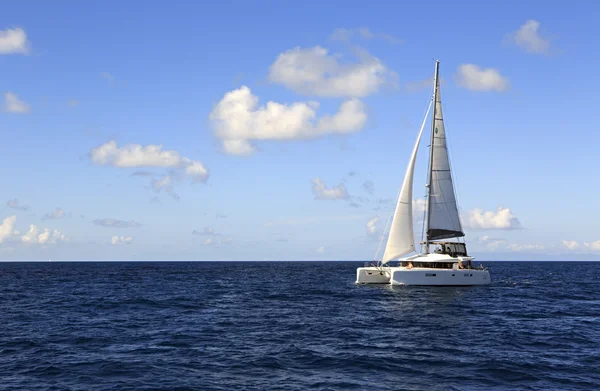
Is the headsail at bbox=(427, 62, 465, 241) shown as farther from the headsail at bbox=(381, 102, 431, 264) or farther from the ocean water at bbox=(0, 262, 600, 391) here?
A: the ocean water at bbox=(0, 262, 600, 391)

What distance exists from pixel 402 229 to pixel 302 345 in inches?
1340

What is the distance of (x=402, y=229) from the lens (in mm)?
60219

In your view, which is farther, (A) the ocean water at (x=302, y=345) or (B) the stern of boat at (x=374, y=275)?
(B) the stern of boat at (x=374, y=275)

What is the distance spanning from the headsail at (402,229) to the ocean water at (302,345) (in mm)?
10830

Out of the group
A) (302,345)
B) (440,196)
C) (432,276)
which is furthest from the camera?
(440,196)

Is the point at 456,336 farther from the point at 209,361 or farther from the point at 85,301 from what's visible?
the point at 85,301

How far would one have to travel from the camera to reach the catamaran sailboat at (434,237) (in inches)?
2237

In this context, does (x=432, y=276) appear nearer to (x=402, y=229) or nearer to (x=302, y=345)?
(x=402, y=229)

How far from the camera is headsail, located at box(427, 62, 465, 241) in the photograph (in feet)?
206

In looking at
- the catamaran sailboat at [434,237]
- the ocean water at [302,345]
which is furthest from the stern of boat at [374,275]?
the ocean water at [302,345]

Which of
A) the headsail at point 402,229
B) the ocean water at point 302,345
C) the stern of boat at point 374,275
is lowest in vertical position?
the ocean water at point 302,345

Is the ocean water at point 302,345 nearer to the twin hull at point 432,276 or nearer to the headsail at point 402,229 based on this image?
the twin hull at point 432,276

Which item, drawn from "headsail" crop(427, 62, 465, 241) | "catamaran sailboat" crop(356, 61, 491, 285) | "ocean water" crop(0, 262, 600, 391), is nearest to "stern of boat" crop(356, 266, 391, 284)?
"catamaran sailboat" crop(356, 61, 491, 285)

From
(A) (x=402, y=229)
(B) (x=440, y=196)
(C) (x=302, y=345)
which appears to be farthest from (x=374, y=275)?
(C) (x=302, y=345)
